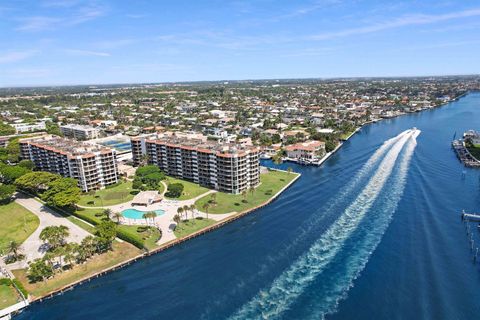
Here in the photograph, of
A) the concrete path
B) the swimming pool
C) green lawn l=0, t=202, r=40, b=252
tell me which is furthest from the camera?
the swimming pool

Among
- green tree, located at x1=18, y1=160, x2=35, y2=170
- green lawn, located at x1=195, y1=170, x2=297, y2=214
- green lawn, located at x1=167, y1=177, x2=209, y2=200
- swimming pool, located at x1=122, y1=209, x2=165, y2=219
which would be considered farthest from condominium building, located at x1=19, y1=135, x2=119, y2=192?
green lawn, located at x1=195, y1=170, x2=297, y2=214

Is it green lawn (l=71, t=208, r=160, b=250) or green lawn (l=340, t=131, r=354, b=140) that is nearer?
green lawn (l=71, t=208, r=160, b=250)

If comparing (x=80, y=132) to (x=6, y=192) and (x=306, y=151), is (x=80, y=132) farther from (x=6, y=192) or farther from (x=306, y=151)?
(x=306, y=151)

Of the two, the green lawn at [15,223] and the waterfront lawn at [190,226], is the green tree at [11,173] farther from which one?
the waterfront lawn at [190,226]

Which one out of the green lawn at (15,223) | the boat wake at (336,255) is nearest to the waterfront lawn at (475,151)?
the boat wake at (336,255)

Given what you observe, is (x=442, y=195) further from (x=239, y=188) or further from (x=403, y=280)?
(x=239, y=188)

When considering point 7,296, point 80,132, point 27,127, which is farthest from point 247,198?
point 27,127

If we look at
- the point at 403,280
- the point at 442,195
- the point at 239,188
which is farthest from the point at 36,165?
the point at 442,195

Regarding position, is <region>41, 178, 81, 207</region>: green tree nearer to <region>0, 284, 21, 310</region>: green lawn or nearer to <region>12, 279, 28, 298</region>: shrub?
<region>12, 279, 28, 298</region>: shrub
